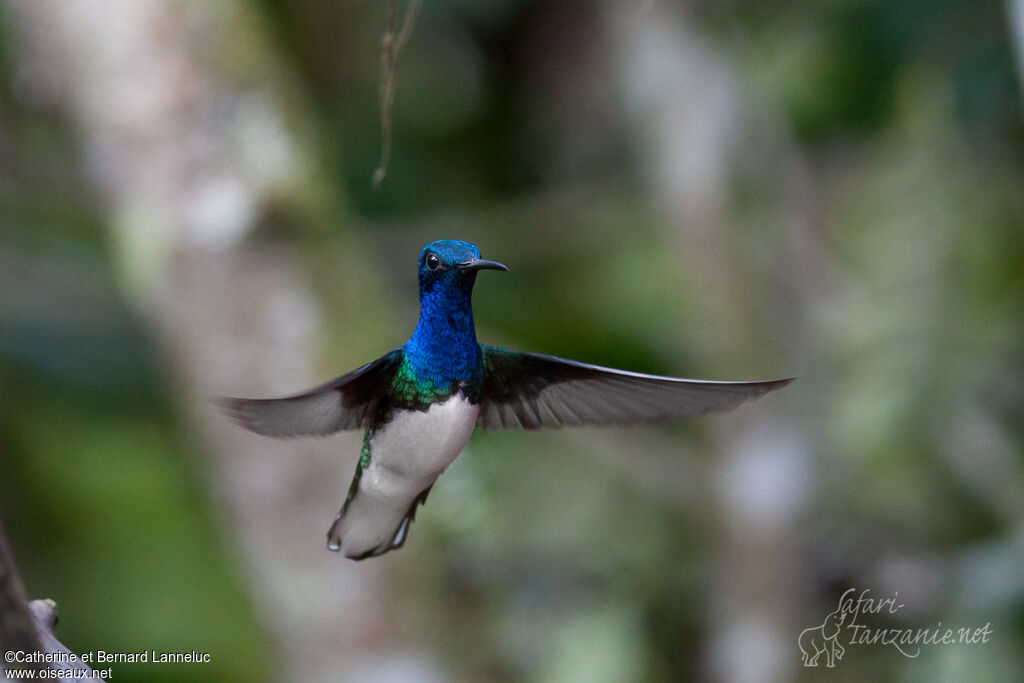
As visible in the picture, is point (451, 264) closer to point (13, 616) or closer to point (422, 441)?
point (422, 441)

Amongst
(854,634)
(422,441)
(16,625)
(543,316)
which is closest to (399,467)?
(422,441)

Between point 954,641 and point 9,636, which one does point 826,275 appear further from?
point 9,636

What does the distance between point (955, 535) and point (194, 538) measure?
10.7 feet

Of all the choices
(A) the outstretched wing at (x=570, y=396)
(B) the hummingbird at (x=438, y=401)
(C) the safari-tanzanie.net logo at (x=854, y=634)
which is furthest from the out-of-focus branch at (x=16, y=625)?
(C) the safari-tanzanie.net logo at (x=854, y=634)

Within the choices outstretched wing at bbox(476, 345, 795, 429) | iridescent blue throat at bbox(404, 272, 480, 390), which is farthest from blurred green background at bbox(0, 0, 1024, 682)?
iridescent blue throat at bbox(404, 272, 480, 390)

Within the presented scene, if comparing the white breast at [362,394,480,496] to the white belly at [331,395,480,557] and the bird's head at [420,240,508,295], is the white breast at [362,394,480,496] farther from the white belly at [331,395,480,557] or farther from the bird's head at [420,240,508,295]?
the bird's head at [420,240,508,295]

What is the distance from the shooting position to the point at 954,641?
2715mm

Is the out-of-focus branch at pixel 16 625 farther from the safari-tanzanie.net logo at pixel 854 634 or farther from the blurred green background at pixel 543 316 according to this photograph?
the safari-tanzanie.net logo at pixel 854 634

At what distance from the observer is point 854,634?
136 inches

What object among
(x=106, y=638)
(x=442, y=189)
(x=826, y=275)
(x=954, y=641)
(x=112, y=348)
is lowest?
(x=106, y=638)

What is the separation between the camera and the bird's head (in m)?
1.01

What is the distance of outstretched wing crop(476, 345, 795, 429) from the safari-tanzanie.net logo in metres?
1.98

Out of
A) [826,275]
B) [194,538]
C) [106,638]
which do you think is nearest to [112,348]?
[194,538]

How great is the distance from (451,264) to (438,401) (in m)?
0.17
